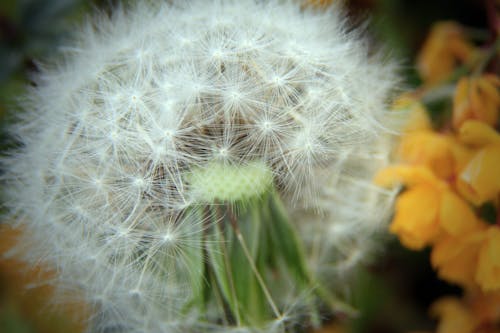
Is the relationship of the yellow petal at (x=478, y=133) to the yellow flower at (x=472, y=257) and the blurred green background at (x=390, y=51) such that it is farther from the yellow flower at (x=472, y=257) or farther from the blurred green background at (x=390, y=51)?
the blurred green background at (x=390, y=51)

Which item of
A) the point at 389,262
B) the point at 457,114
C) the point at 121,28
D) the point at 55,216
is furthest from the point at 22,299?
Answer: the point at 457,114

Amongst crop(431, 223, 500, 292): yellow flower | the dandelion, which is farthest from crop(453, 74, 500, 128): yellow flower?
crop(431, 223, 500, 292): yellow flower

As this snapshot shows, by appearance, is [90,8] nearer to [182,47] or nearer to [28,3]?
[28,3]

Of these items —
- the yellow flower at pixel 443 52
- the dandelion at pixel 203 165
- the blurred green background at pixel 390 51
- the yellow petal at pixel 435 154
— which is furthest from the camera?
the yellow flower at pixel 443 52

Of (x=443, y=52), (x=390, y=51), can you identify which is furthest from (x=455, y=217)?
(x=443, y=52)

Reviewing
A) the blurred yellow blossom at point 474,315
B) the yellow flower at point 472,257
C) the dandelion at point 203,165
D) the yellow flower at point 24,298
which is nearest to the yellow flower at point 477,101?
the dandelion at point 203,165

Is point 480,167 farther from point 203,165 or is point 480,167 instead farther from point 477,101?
point 203,165
